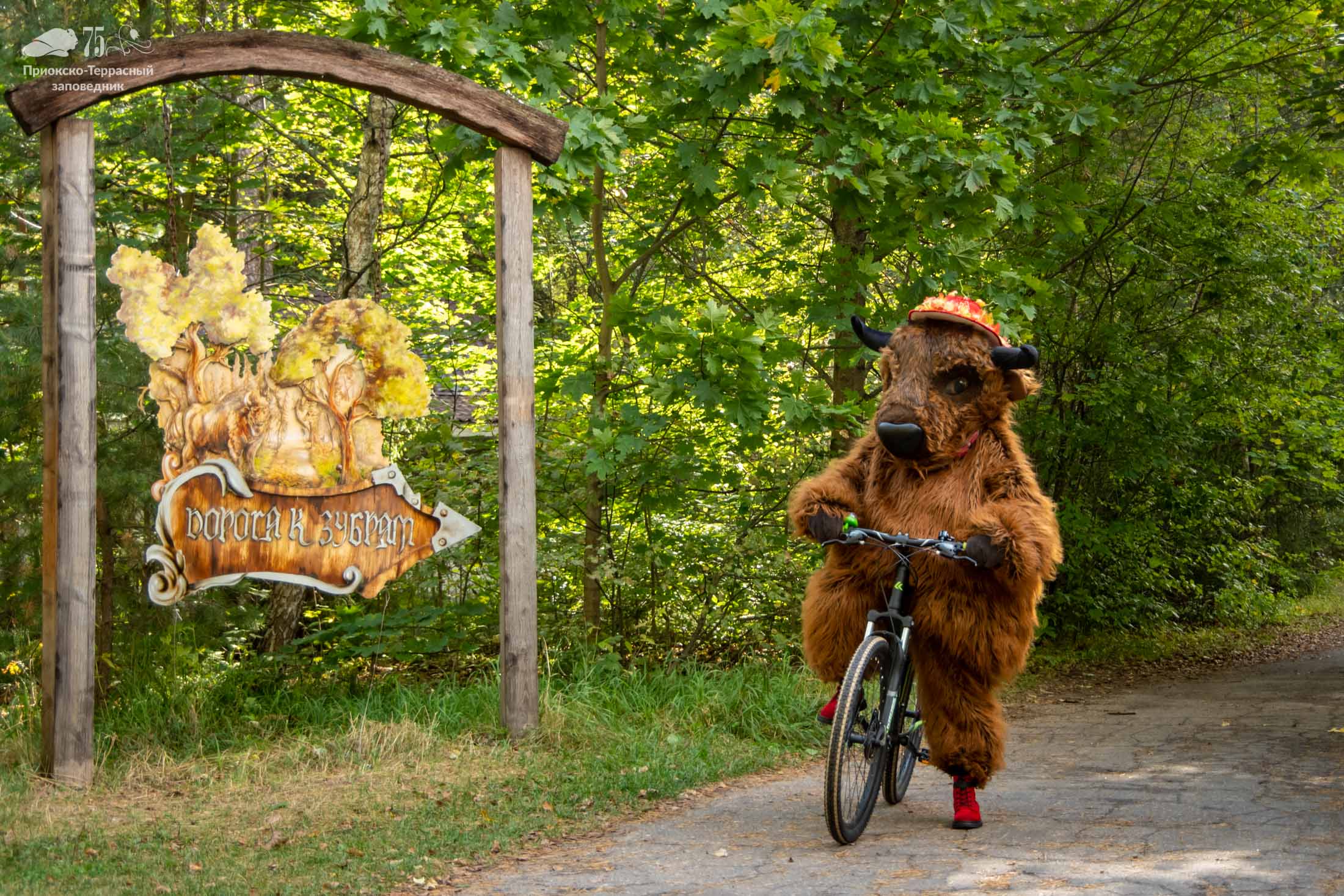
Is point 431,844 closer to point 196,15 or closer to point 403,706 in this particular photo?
point 403,706

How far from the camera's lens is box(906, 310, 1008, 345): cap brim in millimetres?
5367

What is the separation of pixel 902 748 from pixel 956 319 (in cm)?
204

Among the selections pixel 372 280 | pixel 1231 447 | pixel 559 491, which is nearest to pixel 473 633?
pixel 559 491

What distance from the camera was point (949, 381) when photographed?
541 cm

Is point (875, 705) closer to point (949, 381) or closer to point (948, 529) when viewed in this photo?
point (948, 529)

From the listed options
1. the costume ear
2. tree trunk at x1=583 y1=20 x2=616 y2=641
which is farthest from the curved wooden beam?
the costume ear

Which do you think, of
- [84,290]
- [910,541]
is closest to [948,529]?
[910,541]

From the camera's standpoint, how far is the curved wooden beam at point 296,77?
6.00 m

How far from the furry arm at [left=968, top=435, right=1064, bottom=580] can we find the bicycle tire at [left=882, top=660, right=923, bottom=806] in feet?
2.13

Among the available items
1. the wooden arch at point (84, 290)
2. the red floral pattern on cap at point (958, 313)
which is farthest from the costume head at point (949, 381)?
the wooden arch at point (84, 290)

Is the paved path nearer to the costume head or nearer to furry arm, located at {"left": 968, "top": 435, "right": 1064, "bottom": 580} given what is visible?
furry arm, located at {"left": 968, "top": 435, "right": 1064, "bottom": 580}

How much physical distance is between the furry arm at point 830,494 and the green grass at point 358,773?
64.3 inches

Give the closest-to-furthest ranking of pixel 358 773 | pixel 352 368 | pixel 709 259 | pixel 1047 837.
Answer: pixel 1047 837 < pixel 358 773 < pixel 352 368 < pixel 709 259

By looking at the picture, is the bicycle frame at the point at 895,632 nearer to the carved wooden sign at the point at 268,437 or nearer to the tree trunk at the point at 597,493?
the carved wooden sign at the point at 268,437
